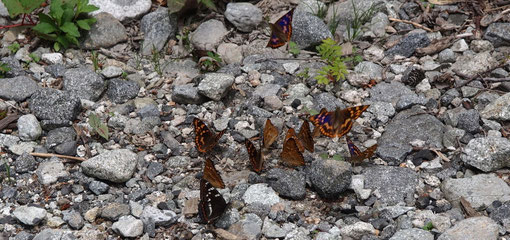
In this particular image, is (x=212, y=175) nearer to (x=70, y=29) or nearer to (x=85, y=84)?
(x=85, y=84)

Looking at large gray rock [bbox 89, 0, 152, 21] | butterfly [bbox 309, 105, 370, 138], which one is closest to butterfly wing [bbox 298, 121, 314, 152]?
butterfly [bbox 309, 105, 370, 138]

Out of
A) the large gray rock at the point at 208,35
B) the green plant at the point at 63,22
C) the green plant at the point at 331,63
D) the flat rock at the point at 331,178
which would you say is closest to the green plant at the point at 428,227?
the flat rock at the point at 331,178

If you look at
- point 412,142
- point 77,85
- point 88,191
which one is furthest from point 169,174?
point 412,142

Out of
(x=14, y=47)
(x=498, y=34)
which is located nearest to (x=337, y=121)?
(x=498, y=34)

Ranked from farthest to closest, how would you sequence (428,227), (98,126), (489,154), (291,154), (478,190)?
1. (98,126)
2. (291,154)
3. (489,154)
4. (478,190)
5. (428,227)

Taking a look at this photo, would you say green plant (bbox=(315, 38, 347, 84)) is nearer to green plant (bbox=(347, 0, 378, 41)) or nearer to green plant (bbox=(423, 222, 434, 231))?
green plant (bbox=(347, 0, 378, 41))

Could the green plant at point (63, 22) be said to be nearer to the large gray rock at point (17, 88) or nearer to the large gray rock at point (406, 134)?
the large gray rock at point (17, 88)

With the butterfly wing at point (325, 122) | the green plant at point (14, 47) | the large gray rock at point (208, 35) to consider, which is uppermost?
the butterfly wing at point (325, 122)
